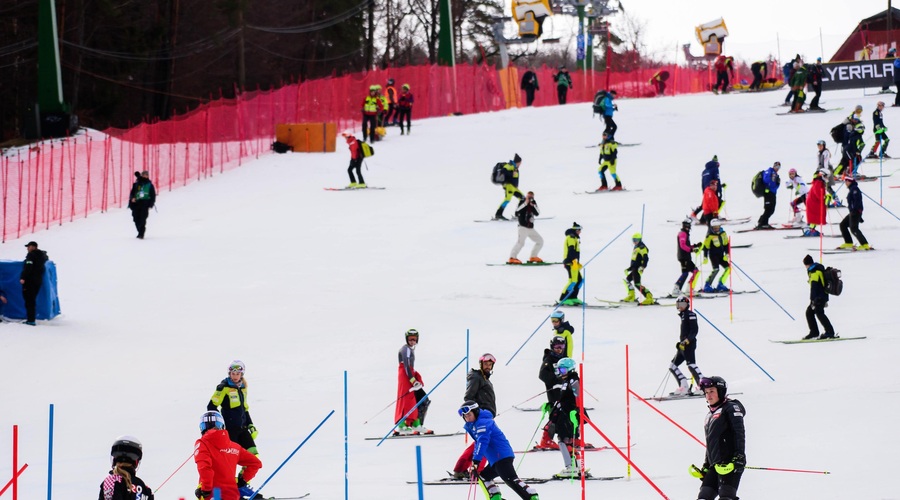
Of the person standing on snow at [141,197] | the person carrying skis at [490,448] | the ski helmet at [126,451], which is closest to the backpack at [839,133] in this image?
the person standing on snow at [141,197]

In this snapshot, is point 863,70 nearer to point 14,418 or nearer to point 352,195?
point 352,195

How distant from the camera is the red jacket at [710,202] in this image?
28000 millimetres

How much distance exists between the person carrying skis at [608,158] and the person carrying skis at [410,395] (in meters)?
17.9

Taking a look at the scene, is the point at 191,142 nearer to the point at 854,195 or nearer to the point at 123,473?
the point at 854,195

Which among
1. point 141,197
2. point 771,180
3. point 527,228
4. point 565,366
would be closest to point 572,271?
point 527,228

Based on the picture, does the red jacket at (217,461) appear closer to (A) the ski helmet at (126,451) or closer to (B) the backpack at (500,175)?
(A) the ski helmet at (126,451)

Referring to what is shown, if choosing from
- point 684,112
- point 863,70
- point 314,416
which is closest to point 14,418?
point 314,416

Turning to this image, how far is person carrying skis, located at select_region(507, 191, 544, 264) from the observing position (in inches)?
1005

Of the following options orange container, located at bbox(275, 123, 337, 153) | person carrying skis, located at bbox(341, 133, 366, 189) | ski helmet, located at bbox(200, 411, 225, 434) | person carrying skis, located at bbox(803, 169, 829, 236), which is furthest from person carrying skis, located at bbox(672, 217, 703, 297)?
orange container, located at bbox(275, 123, 337, 153)

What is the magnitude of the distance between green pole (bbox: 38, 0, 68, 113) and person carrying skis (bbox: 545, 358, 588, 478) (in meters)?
27.3

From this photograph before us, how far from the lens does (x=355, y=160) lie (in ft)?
114

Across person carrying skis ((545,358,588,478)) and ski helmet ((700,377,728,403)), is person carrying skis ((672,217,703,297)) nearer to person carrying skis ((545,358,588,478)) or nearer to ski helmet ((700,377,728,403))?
person carrying skis ((545,358,588,478))

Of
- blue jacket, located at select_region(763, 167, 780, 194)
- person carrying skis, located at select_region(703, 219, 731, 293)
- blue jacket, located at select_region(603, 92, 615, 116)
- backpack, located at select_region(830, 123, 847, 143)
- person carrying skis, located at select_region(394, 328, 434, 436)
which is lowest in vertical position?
person carrying skis, located at select_region(394, 328, 434, 436)

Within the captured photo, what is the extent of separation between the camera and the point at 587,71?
6244cm
